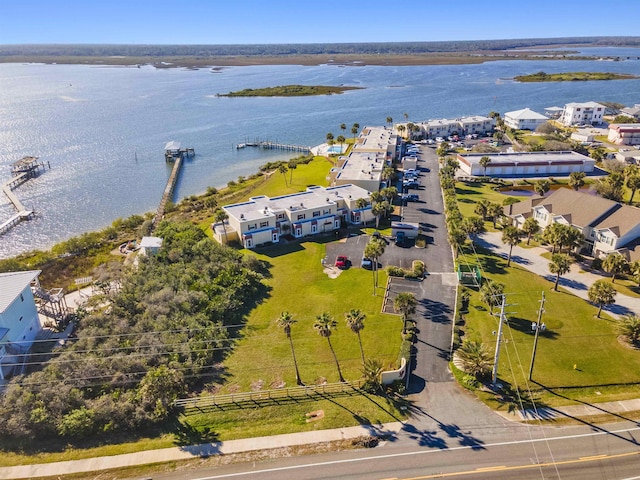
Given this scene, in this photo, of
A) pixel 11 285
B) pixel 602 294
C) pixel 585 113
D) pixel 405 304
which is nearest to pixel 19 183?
pixel 11 285

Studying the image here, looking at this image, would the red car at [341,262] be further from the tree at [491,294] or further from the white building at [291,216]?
the tree at [491,294]

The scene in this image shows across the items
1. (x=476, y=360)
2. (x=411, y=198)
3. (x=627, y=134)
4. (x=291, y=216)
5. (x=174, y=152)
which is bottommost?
(x=476, y=360)

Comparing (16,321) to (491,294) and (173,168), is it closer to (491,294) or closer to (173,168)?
(491,294)

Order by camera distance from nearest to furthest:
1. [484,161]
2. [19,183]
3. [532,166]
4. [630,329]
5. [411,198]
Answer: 1. [630,329]
2. [411,198]
3. [484,161]
4. [532,166]
5. [19,183]

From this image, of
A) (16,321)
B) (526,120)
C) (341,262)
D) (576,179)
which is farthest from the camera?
(526,120)

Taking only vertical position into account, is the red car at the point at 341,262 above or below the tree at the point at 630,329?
above

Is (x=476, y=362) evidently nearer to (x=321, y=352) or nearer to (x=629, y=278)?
(x=321, y=352)

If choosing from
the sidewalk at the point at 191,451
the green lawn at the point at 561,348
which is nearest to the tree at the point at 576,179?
the green lawn at the point at 561,348
